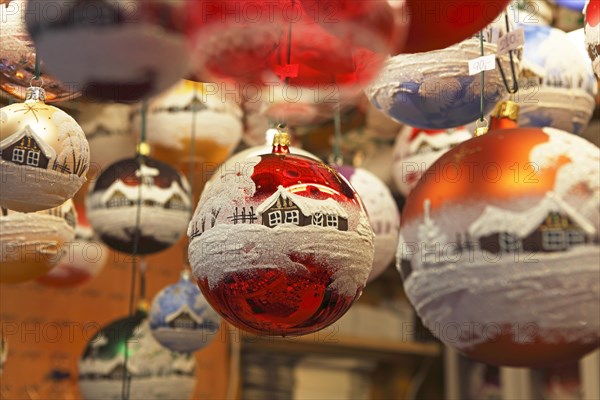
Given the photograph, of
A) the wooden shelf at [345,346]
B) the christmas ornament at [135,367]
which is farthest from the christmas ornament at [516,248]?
the wooden shelf at [345,346]

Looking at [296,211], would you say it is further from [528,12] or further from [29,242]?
[528,12]

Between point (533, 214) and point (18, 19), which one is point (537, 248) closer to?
point (533, 214)

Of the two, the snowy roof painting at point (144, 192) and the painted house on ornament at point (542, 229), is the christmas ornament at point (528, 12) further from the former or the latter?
the snowy roof painting at point (144, 192)

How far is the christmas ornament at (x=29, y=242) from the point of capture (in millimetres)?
1584

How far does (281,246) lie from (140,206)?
931mm

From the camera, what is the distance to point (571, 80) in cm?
167

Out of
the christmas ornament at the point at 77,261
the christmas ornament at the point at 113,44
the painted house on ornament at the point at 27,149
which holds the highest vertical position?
the christmas ornament at the point at 77,261

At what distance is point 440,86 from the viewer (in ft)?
4.83

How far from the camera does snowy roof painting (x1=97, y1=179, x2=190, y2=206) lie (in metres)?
2.01

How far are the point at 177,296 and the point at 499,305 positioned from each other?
109 centimetres

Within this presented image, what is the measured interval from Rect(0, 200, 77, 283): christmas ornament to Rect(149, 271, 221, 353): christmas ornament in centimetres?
36

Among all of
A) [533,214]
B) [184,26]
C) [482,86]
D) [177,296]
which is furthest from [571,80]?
[184,26]

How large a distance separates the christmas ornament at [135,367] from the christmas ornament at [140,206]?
20 centimetres

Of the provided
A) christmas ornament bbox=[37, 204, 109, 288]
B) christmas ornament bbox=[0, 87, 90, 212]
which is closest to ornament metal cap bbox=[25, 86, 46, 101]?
christmas ornament bbox=[0, 87, 90, 212]
